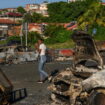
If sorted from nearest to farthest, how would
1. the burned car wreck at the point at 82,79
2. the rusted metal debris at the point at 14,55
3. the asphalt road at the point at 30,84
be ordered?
→ the burned car wreck at the point at 82,79, the asphalt road at the point at 30,84, the rusted metal debris at the point at 14,55

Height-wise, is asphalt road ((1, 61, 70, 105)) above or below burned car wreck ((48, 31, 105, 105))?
below

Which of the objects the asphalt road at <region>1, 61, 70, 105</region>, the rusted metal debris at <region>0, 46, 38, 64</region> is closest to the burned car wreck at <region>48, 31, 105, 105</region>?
the asphalt road at <region>1, 61, 70, 105</region>

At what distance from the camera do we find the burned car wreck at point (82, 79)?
7258 mm

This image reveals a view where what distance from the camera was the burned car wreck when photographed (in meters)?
7.26

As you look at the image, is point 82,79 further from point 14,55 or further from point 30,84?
point 14,55

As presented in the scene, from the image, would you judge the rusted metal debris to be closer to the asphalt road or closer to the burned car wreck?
the asphalt road

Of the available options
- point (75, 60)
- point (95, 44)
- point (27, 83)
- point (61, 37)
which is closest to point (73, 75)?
point (75, 60)

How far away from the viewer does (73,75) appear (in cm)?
855

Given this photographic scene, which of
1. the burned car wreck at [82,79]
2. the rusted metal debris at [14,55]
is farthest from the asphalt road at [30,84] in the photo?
the rusted metal debris at [14,55]

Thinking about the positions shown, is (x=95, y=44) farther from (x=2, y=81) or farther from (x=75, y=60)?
(x=2, y=81)

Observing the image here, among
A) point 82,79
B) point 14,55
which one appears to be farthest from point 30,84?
point 14,55

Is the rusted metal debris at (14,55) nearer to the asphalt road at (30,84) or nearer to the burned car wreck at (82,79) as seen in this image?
the asphalt road at (30,84)

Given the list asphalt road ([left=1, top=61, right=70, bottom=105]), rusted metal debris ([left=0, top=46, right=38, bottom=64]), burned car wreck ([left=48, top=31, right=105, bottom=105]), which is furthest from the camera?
rusted metal debris ([left=0, top=46, right=38, bottom=64])

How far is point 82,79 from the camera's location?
27.0 feet
